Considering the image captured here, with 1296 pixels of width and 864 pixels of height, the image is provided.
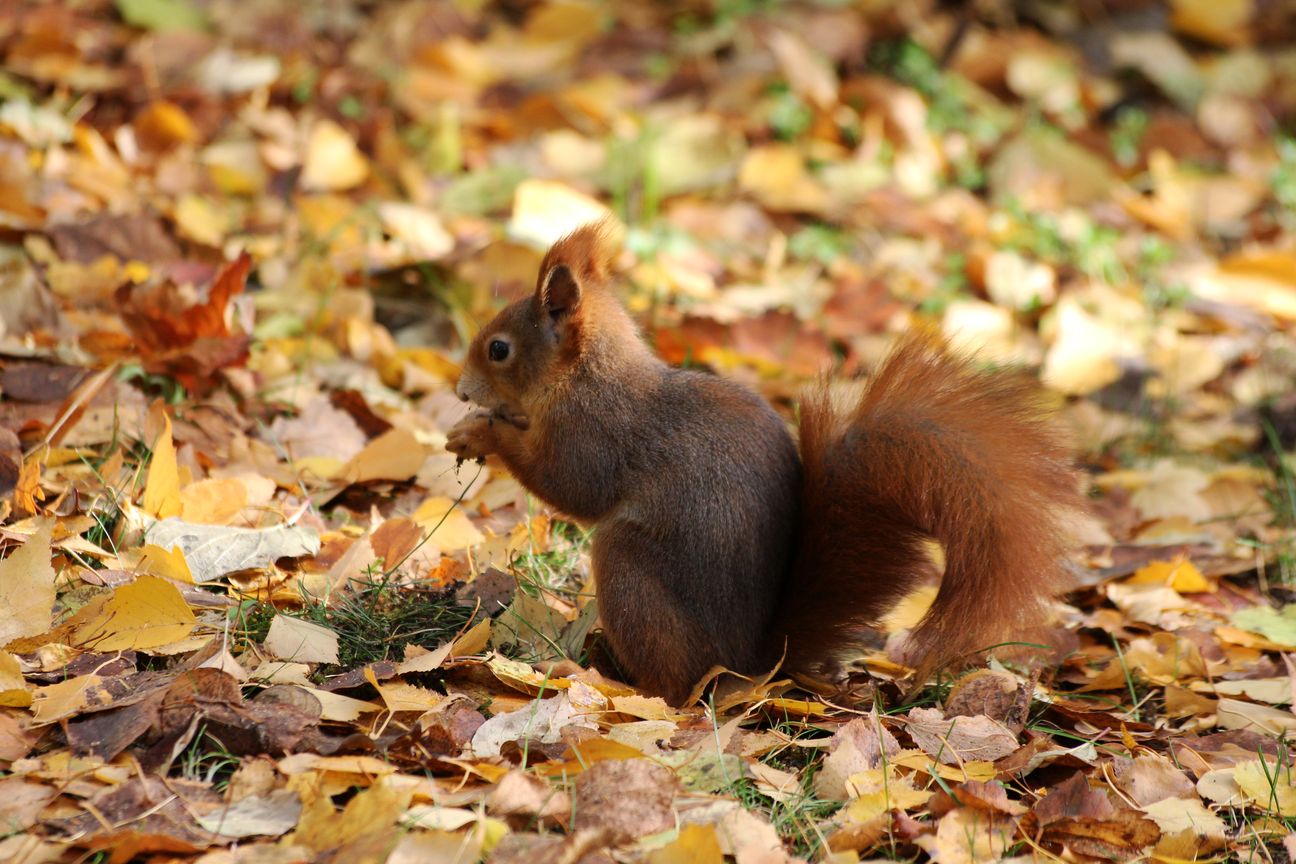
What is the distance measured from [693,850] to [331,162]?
2.73 metres

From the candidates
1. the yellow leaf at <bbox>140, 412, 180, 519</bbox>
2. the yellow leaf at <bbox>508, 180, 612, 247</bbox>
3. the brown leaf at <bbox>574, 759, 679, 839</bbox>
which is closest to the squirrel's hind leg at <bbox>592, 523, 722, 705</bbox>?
the brown leaf at <bbox>574, 759, 679, 839</bbox>

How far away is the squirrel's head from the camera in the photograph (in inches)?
88.2

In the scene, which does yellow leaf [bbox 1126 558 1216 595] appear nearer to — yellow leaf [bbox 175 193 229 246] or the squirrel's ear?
the squirrel's ear

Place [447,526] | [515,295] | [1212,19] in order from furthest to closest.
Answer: [1212,19]
[515,295]
[447,526]

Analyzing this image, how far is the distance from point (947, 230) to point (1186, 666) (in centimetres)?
212

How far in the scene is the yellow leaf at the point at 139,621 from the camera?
6.07 ft

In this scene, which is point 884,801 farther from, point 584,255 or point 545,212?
point 545,212

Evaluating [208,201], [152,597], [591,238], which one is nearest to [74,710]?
[152,597]

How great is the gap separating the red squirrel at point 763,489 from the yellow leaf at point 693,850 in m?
0.57

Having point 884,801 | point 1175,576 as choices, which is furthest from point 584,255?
point 1175,576

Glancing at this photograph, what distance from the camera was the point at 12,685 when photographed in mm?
1712

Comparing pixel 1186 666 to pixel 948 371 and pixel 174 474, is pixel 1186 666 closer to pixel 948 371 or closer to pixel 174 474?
pixel 948 371

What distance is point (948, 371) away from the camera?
6.80 feet

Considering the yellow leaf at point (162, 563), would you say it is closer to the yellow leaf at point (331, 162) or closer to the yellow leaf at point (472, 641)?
the yellow leaf at point (472, 641)
